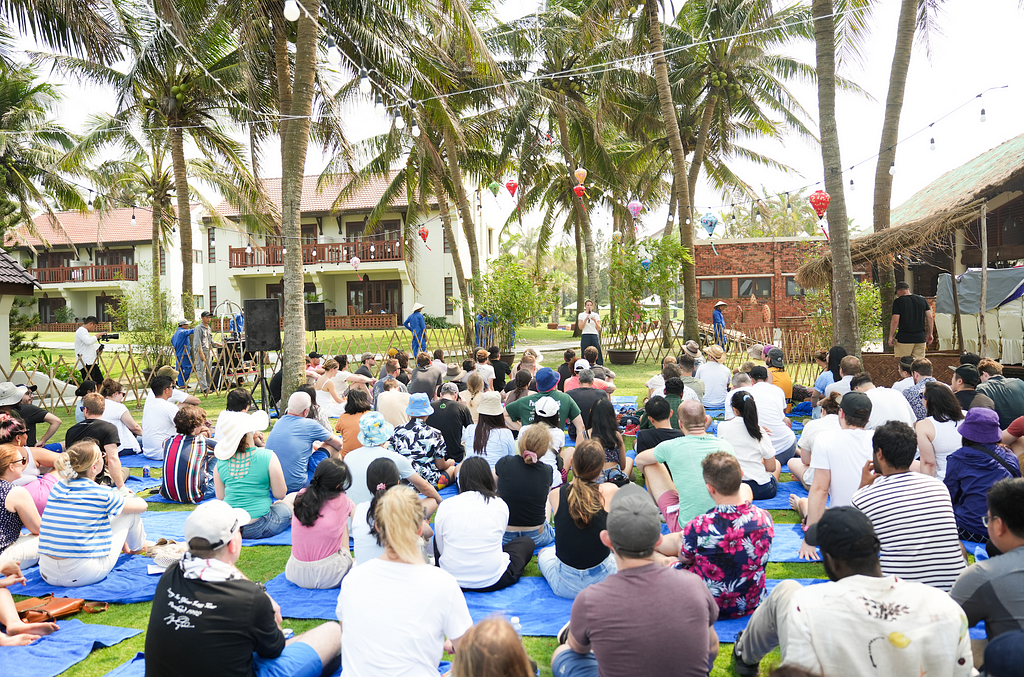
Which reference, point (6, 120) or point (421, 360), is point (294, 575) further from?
point (6, 120)

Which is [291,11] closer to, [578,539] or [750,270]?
[578,539]

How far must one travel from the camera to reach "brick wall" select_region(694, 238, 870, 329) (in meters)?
26.0

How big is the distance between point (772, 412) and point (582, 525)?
3.67 m

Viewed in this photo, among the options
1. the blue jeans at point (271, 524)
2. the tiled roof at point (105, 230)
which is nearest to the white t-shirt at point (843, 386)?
the blue jeans at point (271, 524)

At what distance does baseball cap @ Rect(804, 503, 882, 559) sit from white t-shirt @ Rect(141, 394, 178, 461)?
799 centimetres

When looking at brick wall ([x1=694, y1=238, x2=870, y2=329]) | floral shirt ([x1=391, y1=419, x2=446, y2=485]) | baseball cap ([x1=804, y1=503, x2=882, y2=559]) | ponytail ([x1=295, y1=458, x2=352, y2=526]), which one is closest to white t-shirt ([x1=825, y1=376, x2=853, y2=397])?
floral shirt ([x1=391, y1=419, x2=446, y2=485])

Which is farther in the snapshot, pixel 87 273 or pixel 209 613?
pixel 87 273

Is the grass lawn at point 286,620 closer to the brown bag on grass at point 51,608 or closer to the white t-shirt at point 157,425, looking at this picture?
the brown bag on grass at point 51,608

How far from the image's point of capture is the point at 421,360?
911cm

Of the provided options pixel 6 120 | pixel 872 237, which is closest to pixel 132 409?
pixel 6 120

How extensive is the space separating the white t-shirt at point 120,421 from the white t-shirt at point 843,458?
7.66m

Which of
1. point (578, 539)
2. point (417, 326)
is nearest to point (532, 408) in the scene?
point (578, 539)

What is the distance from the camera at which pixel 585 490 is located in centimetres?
397

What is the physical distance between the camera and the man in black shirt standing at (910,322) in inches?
400
